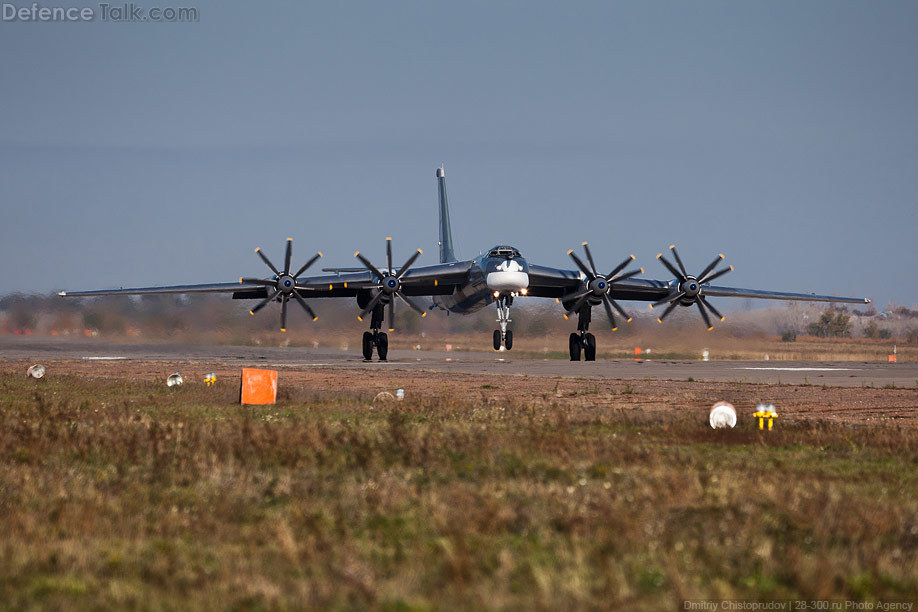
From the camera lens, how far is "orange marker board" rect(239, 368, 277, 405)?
17.3m

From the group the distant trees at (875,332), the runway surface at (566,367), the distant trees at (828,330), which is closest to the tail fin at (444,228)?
the runway surface at (566,367)

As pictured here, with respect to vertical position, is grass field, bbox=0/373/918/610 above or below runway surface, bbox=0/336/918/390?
below

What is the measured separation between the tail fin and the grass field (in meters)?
42.4

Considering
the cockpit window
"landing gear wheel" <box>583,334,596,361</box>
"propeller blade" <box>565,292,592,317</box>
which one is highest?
the cockpit window

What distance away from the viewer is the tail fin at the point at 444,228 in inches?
2165

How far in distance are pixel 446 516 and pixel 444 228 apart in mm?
50144

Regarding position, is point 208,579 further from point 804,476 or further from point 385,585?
point 804,476

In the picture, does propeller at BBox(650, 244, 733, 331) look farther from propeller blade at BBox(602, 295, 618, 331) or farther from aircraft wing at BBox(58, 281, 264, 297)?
aircraft wing at BBox(58, 281, 264, 297)

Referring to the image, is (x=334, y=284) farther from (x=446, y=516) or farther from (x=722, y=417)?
(x=446, y=516)

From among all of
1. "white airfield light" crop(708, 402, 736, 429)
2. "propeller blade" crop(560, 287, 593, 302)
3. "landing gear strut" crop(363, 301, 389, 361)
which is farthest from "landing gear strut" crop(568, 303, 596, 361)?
"white airfield light" crop(708, 402, 736, 429)

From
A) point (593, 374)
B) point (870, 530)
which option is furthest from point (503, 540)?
point (593, 374)

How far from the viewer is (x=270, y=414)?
15.3 m

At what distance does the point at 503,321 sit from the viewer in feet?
135

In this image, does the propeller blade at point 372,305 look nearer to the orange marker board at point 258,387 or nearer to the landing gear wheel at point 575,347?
the landing gear wheel at point 575,347
